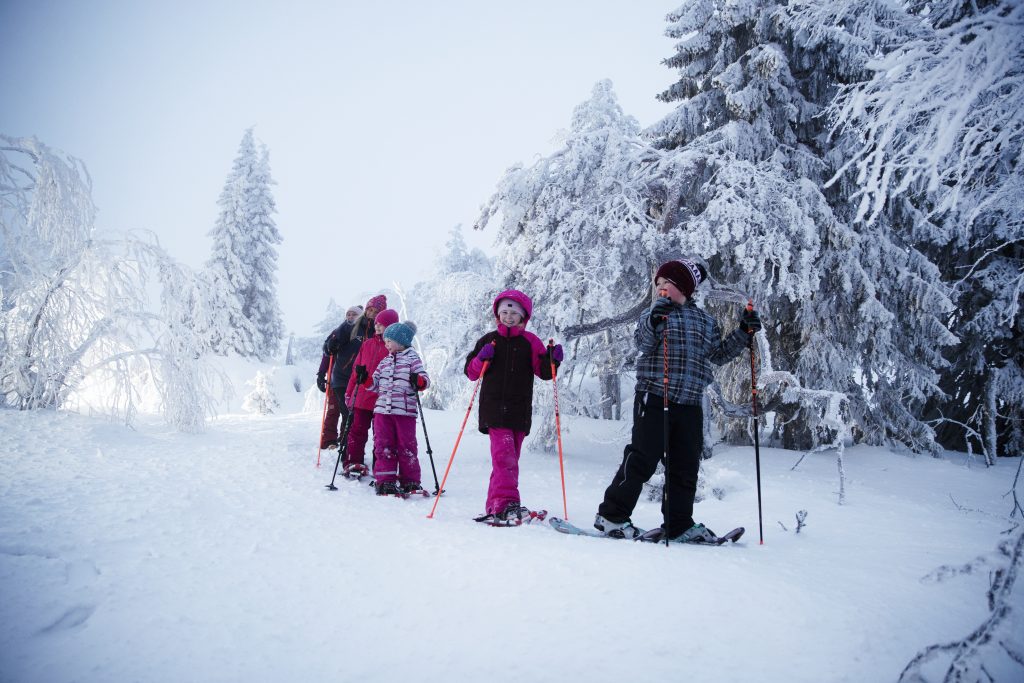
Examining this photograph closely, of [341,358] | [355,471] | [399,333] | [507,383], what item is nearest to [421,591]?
[507,383]

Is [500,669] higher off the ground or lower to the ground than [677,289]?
lower

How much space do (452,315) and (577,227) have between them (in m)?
11.5

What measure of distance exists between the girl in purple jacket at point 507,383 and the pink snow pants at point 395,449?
1075mm

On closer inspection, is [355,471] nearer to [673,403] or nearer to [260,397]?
[673,403]

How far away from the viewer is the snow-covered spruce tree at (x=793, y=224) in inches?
281

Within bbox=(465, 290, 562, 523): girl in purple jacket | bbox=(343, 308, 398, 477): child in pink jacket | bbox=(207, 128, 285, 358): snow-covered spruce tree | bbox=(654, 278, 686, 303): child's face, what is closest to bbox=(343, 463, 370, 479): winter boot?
bbox=(343, 308, 398, 477): child in pink jacket

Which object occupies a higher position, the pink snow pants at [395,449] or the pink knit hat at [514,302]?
the pink knit hat at [514,302]

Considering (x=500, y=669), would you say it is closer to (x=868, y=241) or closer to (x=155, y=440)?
(x=155, y=440)

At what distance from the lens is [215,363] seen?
26.1 ft

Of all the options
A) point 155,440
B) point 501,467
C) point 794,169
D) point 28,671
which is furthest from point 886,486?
point 155,440

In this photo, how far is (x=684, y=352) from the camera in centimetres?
384

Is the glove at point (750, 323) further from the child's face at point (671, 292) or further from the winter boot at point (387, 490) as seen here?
the winter boot at point (387, 490)

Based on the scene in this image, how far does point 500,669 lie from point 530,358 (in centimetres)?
301

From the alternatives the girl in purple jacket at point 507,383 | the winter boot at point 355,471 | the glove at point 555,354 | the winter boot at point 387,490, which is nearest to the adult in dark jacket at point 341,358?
the winter boot at point 355,471
